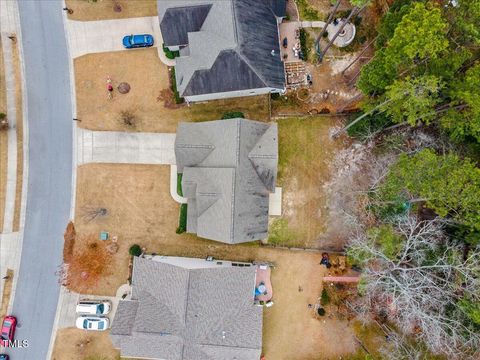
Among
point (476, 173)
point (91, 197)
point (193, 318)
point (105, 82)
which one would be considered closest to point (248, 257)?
point (193, 318)

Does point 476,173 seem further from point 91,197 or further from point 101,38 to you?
point 101,38

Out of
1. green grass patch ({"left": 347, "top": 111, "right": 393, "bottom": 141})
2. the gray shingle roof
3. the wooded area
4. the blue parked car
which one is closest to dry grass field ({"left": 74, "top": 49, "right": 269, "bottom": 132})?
the blue parked car

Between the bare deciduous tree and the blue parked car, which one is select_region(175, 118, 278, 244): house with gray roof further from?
the blue parked car

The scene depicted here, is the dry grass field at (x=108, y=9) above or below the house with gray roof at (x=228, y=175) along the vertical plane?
above

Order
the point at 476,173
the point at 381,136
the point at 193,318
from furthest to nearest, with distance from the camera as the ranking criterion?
the point at 381,136 < the point at 193,318 < the point at 476,173

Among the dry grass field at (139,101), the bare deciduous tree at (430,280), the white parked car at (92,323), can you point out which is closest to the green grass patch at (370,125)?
the bare deciduous tree at (430,280)

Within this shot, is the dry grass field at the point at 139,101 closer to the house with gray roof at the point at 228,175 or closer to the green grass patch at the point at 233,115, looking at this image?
the green grass patch at the point at 233,115

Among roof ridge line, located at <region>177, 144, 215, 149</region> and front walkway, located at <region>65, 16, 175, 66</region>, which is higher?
front walkway, located at <region>65, 16, 175, 66</region>
